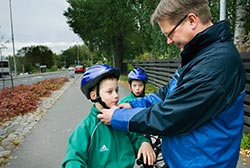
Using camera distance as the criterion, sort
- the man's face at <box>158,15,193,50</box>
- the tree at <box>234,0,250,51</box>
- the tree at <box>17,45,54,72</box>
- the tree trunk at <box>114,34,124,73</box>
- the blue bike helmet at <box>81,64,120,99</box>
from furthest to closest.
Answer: the tree at <box>17,45,54,72</box> → the tree trunk at <box>114,34,124,73</box> → the tree at <box>234,0,250,51</box> → the blue bike helmet at <box>81,64,120,99</box> → the man's face at <box>158,15,193,50</box>

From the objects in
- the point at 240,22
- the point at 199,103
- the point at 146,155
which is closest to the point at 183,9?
the point at 199,103

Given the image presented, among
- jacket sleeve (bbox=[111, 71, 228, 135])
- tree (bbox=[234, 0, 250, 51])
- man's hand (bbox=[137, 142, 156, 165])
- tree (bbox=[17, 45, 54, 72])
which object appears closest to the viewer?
jacket sleeve (bbox=[111, 71, 228, 135])

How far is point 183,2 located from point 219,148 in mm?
→ 789

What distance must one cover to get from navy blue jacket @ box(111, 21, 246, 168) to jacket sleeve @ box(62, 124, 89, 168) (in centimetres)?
49

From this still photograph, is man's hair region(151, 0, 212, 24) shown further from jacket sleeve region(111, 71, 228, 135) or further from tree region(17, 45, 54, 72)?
tree region(17, 45, 54, 72)

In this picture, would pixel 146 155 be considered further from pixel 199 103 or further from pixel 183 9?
pixel 183 9

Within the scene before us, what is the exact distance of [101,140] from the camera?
73.7 inches

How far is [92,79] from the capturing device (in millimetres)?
1950

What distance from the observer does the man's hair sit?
54.0 inches

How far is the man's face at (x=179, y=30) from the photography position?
1.44m

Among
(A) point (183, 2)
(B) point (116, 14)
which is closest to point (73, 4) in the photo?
(B) point (116, 14)

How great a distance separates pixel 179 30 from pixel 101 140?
96 centimetres

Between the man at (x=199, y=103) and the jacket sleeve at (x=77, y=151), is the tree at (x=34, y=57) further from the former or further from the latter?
the man at (x=199, y=103)

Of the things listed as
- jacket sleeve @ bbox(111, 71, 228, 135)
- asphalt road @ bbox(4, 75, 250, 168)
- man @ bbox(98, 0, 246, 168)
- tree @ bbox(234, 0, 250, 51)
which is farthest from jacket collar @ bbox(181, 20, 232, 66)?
tree @ bbox(234, 0, 250, 51)
